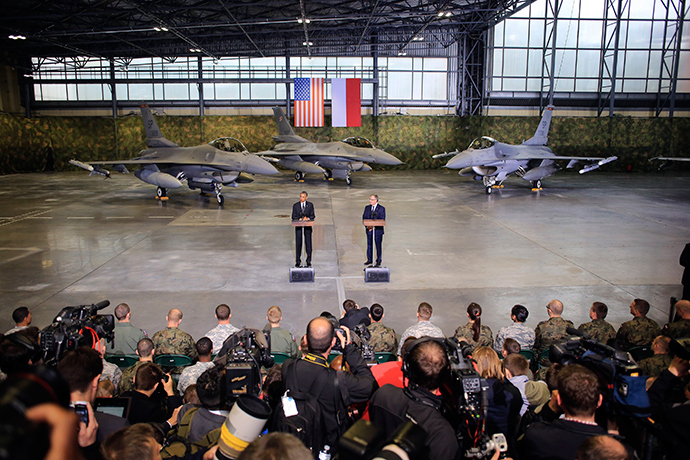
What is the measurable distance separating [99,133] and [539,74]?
111 ft

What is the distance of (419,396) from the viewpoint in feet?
9.01

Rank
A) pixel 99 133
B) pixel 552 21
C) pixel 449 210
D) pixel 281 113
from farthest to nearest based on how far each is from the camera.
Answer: pixel 99 133
pixel 552 21
pixel 281 113
pixel 449 210

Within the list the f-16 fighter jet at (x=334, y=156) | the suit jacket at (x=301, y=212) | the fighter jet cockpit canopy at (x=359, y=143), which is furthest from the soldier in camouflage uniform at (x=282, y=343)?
the fighter jet cockpit canopy at (x=359, y=143)

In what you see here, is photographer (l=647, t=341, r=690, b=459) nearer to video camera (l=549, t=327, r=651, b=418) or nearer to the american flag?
video camera (l=549, t=327, r=651, b=418)

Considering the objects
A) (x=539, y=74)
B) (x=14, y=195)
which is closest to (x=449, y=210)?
(x=14, y=195)

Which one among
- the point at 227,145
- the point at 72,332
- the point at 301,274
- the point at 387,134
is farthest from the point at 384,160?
the point at 72,332

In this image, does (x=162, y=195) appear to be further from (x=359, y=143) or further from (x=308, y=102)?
(x=308, y=102)

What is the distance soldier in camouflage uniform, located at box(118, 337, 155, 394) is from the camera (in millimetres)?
4469

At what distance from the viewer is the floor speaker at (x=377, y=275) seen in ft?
30.9

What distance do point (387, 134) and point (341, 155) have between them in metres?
12.9

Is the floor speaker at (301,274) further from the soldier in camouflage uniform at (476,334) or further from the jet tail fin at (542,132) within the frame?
the jet tail fin at (542,132)

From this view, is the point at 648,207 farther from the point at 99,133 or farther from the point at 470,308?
the point at 99,133

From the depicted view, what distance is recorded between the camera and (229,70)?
3641 cm

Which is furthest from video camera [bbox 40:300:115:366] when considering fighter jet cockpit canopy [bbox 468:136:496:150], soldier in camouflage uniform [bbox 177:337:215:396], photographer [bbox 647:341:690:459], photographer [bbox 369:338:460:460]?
fighter jet cockpit canopy [bbox 468:136:496:150]
